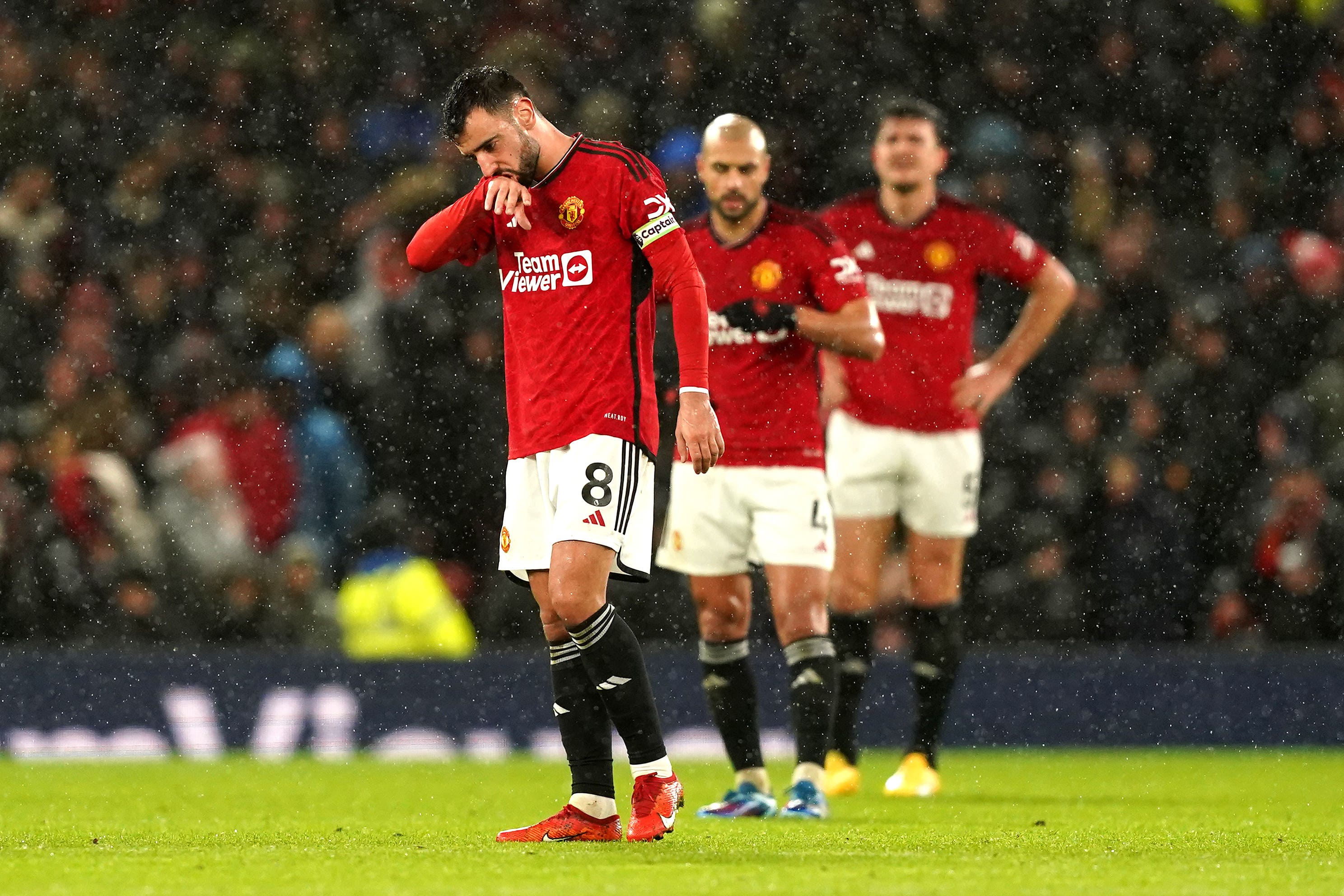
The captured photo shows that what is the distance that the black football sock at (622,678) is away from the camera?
571 cm

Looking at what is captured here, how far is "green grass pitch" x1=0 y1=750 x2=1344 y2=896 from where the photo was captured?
4.76 meters

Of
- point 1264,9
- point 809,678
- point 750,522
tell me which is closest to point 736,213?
point 750,522

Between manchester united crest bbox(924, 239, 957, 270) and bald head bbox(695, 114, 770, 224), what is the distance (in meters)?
1.31

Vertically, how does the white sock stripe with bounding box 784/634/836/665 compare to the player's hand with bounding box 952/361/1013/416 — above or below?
below

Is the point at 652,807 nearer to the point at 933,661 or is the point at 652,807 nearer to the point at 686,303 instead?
the point at 686,303

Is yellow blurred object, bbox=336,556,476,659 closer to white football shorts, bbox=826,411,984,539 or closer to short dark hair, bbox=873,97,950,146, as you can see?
white football shorts, bbox=826,411,984,539

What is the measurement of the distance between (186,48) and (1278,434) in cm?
723

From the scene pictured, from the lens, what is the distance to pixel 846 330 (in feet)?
23.5

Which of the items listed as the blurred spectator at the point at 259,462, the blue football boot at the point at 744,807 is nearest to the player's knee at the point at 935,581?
the blue football boot at the point at 744,807

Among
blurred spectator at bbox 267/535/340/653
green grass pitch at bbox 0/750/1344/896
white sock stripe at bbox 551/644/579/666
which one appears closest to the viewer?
green grass pitch at bbox 0/750/1344/896

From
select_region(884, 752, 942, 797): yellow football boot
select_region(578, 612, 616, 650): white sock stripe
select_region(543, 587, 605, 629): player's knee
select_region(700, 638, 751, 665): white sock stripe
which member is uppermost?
select_region(543, 587, 605, 629): player's knee

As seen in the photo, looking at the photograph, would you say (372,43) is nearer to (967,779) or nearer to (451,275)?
(451,275)

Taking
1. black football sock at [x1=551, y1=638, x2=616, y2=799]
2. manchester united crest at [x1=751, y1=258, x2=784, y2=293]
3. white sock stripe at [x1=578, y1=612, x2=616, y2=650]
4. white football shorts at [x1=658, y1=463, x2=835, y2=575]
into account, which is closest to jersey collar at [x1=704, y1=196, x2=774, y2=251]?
manchester united crest at [x1=751, y1=258, x2=784, y2=293]

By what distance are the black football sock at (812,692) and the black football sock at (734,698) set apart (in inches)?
6.9
